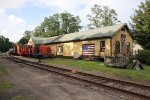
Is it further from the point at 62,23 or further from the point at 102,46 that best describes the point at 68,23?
the point at 102,46

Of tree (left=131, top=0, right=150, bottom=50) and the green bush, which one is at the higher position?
tree (left=131, top=0, right=150, bottom=50)

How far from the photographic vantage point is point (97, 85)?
13281 millimetres

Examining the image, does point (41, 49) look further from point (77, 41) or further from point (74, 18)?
point (74, 18)

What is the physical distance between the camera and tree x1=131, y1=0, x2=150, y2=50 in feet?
105

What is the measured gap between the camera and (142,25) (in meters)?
33.1

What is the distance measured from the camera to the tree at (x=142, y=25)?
31.9 metres

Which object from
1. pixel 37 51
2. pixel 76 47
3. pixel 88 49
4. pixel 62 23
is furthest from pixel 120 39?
pixel 62 23

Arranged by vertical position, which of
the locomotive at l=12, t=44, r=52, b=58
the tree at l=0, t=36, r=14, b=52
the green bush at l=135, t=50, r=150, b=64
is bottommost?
the green bush at l=135, t=50, r=150, b=64

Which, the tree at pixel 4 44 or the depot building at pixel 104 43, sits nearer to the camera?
the depot building at pixel 104 43

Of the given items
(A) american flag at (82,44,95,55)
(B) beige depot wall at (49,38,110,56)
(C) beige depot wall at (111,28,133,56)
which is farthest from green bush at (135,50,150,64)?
(A) american flag at (82,44,95,55)

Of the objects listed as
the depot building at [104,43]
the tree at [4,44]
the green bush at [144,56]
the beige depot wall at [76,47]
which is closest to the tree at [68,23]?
the tree at [4,44]

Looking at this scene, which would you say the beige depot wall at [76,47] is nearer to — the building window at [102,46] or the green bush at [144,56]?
the building window at [102,46]

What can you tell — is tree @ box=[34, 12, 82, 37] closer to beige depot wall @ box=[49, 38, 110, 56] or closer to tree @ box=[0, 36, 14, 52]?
tree @ box=[0, 36, 14, 52]

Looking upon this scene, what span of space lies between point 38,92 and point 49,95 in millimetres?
858
